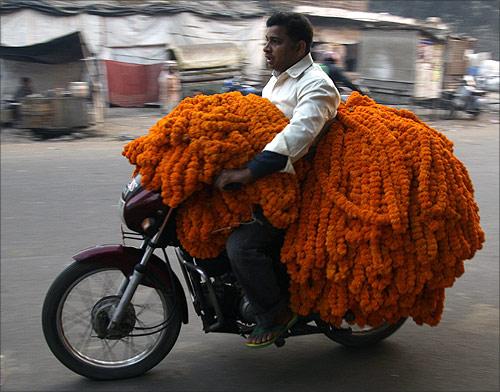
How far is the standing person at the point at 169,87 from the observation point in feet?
48.6

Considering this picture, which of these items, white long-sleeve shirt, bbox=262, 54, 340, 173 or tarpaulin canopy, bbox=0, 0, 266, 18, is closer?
white long-sleeve shirt, bbox=262, 54, 340, 173

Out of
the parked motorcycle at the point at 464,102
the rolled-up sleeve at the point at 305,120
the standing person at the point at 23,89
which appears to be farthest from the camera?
the parked motorcycle at the point at 464,102

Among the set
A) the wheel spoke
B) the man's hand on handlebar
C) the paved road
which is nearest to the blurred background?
the paved road

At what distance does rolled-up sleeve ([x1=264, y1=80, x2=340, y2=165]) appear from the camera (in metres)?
2.88

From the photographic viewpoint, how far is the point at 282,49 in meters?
3.05

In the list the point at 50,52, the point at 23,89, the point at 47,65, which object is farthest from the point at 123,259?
the point at 47,65

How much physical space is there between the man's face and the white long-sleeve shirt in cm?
3

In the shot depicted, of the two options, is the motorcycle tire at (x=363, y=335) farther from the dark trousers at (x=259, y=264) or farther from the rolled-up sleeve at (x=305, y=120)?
the rolled-up sleeve at (x=305, y=120)

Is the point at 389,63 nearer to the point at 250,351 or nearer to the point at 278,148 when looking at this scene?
the point at 250,351

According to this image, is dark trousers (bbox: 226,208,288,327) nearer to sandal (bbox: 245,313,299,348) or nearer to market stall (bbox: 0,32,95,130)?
sandal (bbox: 245,313,299,348)

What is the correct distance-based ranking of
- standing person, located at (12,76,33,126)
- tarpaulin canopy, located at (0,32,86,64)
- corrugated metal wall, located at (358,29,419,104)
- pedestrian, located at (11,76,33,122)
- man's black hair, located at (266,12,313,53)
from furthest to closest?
corrugated metal wall, located at (358,29,419,104)
tarpaulin canopy, located at (0,32,86,64)
standing person, located at (12,76,33,126)
pedestrian, located at (11,76,33,122)
man's black hair, located at (266,12,313,53)

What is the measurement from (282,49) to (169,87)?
12.0 metres

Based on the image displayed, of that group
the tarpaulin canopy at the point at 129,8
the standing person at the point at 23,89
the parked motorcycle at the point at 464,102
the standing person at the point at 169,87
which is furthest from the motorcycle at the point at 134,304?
the tarpaulin canopy at the point at 129,8

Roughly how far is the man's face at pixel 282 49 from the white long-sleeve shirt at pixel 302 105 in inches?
1.2
